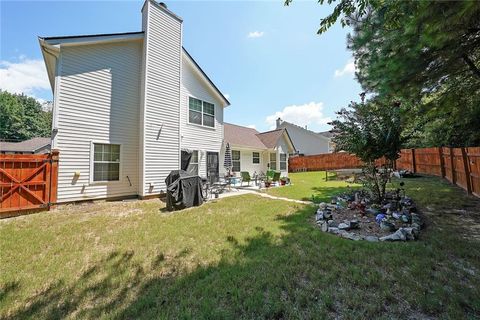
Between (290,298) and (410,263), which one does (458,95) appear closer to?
(410,263)

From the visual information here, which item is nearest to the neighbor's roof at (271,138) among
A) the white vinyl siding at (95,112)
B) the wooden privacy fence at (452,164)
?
the wooden privacy fence at (452,164)

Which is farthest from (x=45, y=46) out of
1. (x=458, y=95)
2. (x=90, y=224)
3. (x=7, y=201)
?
(x=458, y=95)

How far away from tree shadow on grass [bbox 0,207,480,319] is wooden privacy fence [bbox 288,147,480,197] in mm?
5566

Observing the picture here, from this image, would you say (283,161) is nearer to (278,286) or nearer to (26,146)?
(278,286)

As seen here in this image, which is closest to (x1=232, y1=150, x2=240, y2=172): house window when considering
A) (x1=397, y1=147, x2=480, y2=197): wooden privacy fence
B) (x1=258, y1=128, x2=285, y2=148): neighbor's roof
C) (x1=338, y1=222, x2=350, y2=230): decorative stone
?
(x1=258, y1=128, x2=285, y2=148): neighbor's roof

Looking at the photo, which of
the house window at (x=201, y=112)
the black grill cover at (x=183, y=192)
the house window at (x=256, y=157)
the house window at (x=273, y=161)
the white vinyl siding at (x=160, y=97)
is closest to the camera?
the black grill cover at (x=183, y=192)

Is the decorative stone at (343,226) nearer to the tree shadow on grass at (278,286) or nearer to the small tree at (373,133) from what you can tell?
the tree shadow on grass at (278,286)

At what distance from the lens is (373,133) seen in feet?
20.9

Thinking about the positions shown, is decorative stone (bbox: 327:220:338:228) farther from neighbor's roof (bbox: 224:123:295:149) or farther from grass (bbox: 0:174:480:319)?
neighbor's roof (bbox: 224:123:295:149)

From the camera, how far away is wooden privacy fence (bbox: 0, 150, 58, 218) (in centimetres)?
612

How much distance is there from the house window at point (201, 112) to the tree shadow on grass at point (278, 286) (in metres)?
8.68

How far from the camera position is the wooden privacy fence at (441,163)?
743 centimetres

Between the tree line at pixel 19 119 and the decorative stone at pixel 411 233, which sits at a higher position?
the tree line at pixel 19 119

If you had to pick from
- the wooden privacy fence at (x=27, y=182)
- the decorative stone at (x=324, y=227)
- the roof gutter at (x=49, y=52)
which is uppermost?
the roof gutter at (x=49, y=52)
